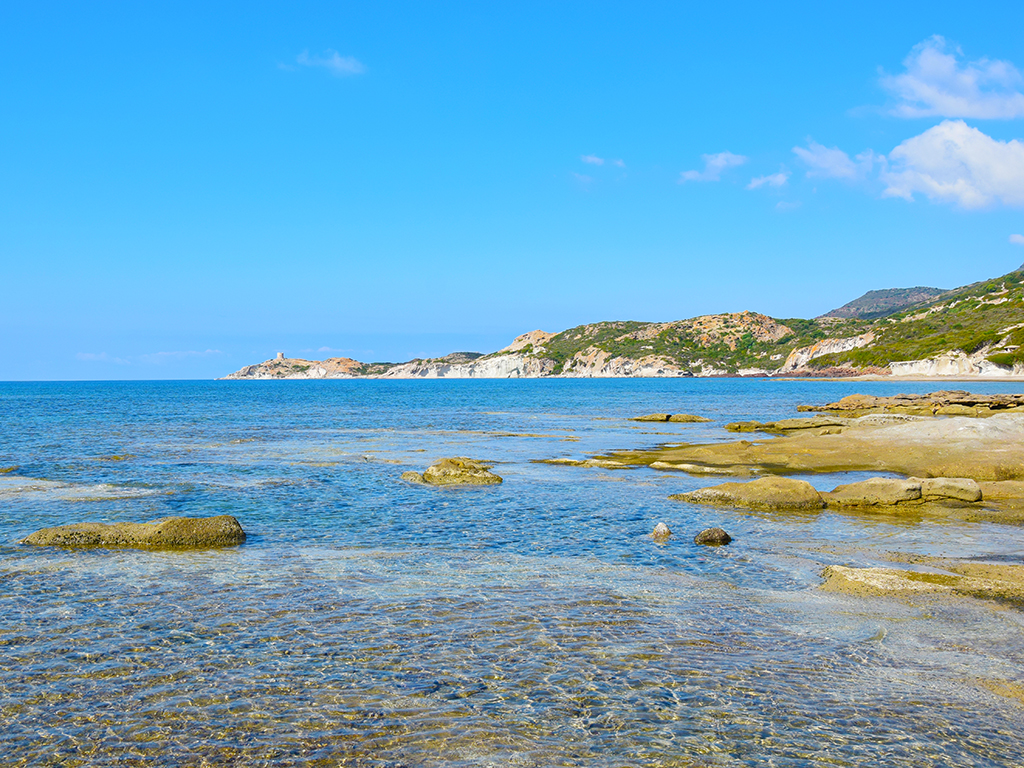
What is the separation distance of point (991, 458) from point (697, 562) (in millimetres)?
19937

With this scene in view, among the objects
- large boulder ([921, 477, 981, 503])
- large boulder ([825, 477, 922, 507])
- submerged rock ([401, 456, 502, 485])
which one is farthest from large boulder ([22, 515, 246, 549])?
large boulder ([921, 477, 981, 503])

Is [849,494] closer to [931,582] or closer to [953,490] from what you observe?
[953,490]

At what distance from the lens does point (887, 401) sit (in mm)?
78938

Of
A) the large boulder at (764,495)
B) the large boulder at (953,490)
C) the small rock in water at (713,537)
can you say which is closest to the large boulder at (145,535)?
the small rock in water at (713,537)

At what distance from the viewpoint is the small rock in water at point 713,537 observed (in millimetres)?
19484

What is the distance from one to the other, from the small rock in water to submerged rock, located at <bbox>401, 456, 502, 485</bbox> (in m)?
12.5

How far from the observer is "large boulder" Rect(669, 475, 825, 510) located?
2494 centimetres

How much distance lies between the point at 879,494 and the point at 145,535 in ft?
74.8

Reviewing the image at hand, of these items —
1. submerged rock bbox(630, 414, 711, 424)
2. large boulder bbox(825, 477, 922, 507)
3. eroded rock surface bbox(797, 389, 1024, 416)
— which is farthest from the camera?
submerged rock bbox(630, 414, 711, 424)

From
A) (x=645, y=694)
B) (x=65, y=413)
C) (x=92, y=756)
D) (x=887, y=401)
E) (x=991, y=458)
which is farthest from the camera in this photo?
(x=65, y=413)

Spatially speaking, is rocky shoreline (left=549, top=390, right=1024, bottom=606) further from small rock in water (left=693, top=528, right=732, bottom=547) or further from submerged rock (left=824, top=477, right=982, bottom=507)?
small rock in water (left=693, top=528, right=732, bottom=547)

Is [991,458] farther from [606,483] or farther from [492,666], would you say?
[492,666]

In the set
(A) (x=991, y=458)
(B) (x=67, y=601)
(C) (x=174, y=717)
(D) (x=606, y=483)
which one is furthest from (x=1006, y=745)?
(A) (x=991, y=458)

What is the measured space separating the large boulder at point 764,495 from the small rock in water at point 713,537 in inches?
237
